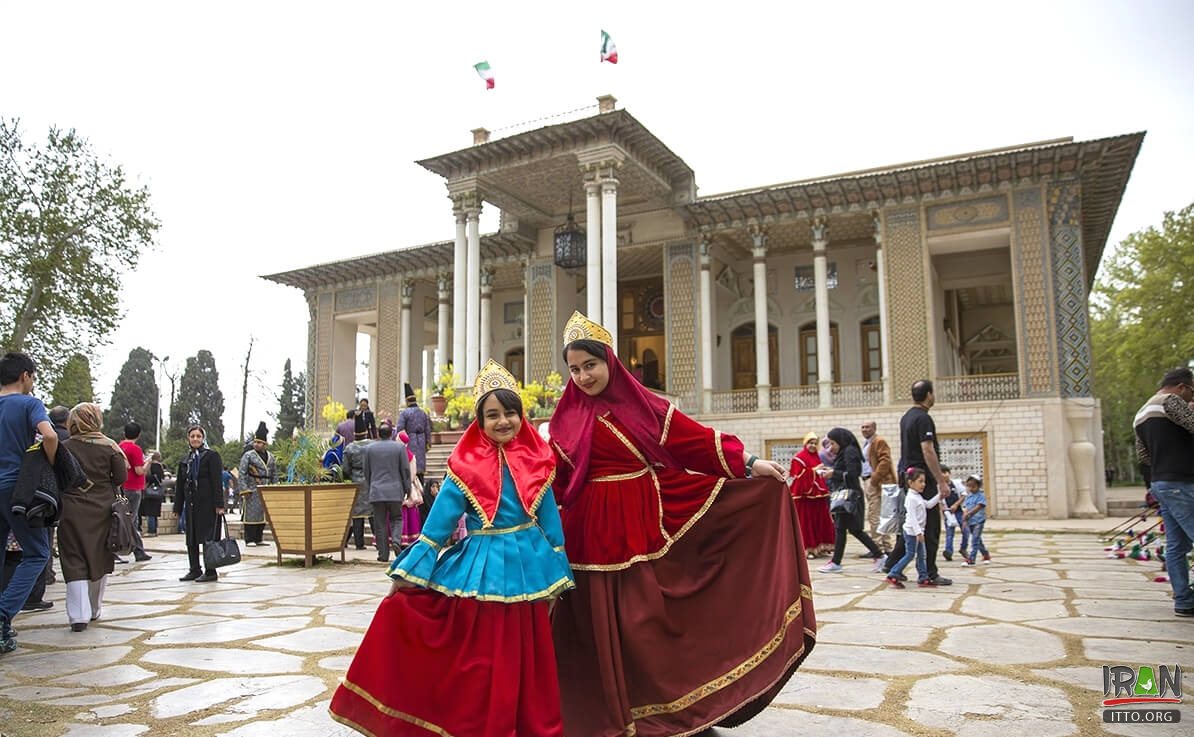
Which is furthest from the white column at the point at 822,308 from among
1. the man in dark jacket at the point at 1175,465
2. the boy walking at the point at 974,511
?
the man in dark jacket at the point at 1175,465

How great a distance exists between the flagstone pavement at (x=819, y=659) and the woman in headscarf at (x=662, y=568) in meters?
0.33

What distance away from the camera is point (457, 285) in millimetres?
18844

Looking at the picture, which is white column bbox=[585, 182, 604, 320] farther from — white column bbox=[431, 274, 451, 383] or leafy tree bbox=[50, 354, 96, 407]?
leafy tree bbox=[50, 354, 96, 407]

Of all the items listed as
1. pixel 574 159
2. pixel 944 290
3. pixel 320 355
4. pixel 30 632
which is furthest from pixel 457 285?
pixel 30 632

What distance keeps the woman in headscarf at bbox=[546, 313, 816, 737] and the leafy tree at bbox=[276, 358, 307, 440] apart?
40331mm

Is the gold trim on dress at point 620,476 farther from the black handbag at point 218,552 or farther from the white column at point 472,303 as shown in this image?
the white column at point 472,303

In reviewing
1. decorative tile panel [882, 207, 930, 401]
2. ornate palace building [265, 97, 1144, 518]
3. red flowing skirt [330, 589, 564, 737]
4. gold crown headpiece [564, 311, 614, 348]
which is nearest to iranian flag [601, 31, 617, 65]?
ornate palace building [265, 97, 1144, 518]

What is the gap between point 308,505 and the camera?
849cm

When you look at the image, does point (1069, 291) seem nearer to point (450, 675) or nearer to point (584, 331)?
point (584, 331)

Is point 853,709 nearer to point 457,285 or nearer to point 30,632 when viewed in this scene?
point 30,632

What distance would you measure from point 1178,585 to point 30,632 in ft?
23.4

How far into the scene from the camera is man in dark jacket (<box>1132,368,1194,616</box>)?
514cm

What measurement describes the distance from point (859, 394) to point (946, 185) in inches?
180

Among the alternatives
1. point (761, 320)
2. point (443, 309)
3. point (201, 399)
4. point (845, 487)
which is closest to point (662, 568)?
point (845, 487)
